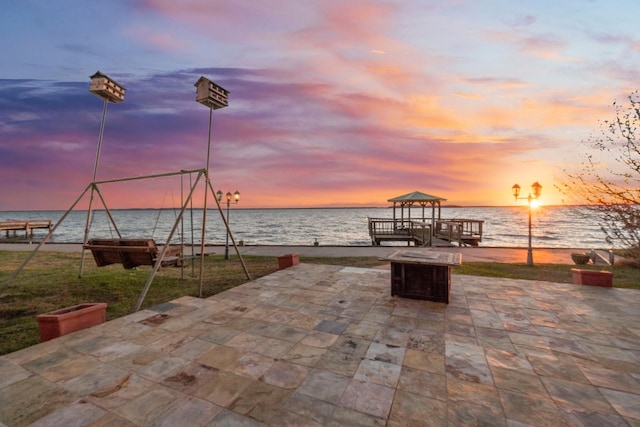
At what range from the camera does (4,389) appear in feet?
8.93

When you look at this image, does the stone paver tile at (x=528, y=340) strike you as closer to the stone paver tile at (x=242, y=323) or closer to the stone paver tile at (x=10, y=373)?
the stone paver tile at (x=242, y=323)

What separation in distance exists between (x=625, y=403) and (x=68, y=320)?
7044 millimetres

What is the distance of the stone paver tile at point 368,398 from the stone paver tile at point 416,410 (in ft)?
0.24

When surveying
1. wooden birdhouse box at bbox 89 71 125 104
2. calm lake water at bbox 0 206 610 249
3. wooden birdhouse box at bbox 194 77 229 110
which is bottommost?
calm lake water at bbox 0 206 610 249

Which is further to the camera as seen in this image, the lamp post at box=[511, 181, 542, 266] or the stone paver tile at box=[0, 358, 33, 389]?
the lamp post at box=[511, 181, 542, 266]

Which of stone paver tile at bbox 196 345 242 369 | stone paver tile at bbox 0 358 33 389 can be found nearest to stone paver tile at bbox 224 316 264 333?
stone paver tile at bbox 196 345 242 369

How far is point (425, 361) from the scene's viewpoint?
3.34 m

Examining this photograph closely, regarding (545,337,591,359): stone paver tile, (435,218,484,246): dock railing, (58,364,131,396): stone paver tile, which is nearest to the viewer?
(58,364,131,396): stone paver tile

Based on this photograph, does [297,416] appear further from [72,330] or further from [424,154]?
[424,154]

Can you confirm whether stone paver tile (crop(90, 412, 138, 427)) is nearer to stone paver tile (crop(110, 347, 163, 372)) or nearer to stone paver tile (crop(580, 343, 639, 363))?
stone paver tile (crop(110, 347, 163, 372))

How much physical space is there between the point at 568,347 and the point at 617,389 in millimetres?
965

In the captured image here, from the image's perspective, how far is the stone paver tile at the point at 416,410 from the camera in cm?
234

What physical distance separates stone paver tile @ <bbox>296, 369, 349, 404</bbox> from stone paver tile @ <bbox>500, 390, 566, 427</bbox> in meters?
1.56

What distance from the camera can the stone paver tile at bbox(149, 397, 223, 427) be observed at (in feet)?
7.58
